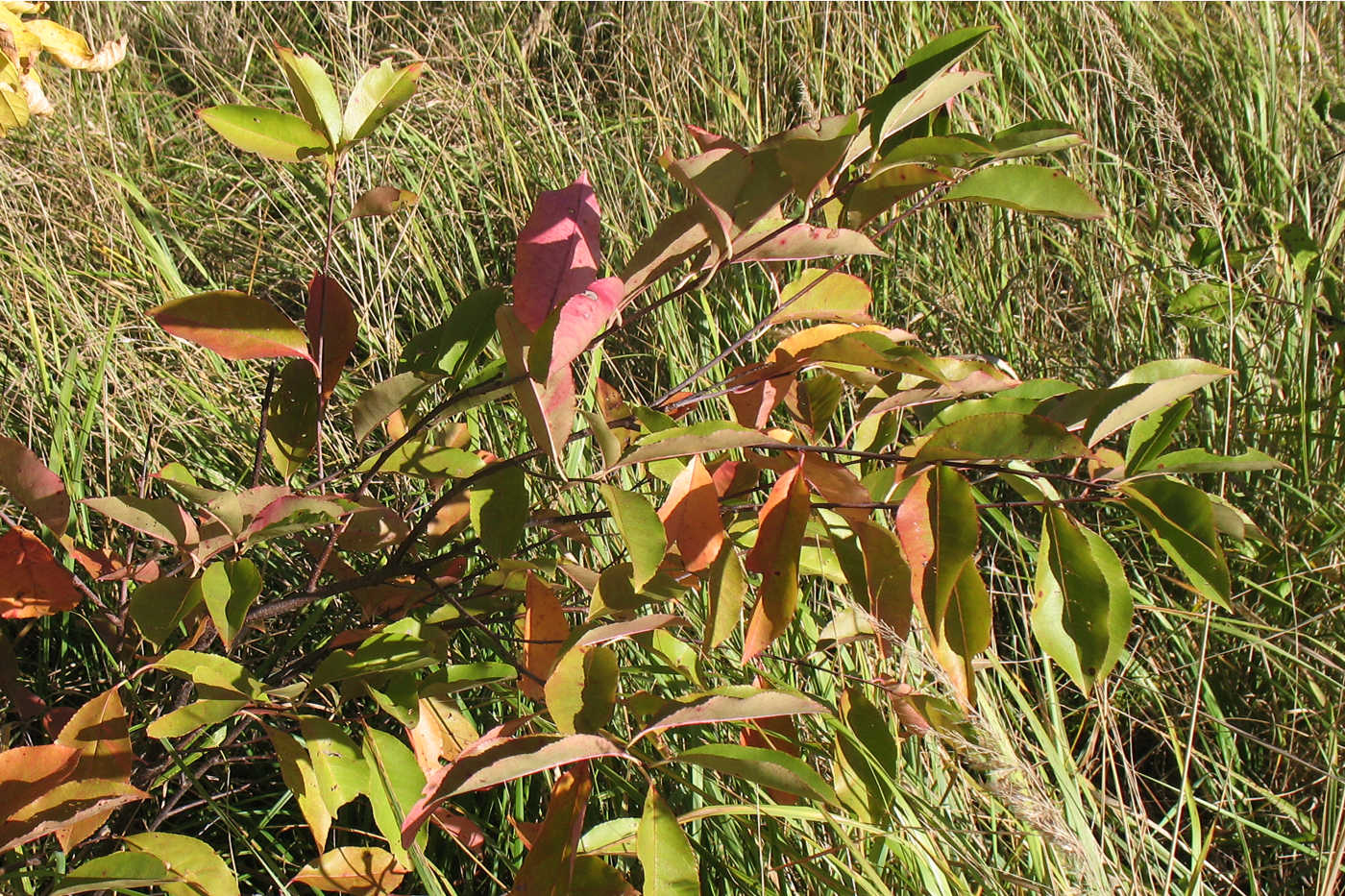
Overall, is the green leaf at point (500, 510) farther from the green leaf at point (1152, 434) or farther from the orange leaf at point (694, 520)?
the green leaf at point (1152, 434)

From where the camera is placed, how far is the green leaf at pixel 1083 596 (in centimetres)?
71

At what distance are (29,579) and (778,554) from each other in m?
0.61

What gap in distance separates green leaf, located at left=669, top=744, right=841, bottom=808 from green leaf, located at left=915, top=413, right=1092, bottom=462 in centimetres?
23

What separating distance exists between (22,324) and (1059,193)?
1512mm

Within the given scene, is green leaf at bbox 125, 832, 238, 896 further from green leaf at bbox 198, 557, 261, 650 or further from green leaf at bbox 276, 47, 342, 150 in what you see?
green leaf at bbox 276, 47, 342, 150

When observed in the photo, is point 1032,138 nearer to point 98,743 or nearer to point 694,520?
point 694,520

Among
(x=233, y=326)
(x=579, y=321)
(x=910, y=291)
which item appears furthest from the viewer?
(x=910, y=291)

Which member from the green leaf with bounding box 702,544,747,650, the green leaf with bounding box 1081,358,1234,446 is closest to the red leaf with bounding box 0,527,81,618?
the green leaf with bounding box 702,544,747,650

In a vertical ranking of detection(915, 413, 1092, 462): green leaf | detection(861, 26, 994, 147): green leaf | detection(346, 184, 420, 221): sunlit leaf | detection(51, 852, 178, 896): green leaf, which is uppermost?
detection(346, 184, 420, 221): sunlit leaf

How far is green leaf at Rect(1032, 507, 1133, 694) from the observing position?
2.32 feet

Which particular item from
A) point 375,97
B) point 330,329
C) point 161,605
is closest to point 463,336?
point 330,329

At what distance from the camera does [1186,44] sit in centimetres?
257

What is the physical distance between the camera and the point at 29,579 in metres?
0.88

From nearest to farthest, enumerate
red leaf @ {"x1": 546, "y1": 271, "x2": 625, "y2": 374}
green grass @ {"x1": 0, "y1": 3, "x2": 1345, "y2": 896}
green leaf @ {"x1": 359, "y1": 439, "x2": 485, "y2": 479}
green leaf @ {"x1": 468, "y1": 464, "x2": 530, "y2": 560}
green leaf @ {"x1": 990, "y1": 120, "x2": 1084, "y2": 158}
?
red leaf @ {"x1": 546, "y1": 271, "x2": 625, "y2": 374} → green leaf @ {"x1": 990, "y1": 120, "x2": 1084, "y2": 158} → green leaf @ {"x1": 468, "y1": 464, "x2": 530, "y2": 560} → green leaf @ {"x1": 359, "y1": 439, "x2": 485, "y2": 479} → green grass @ {"x1": 0, "y1": 3, "x2": 1345, "y2": 896}
